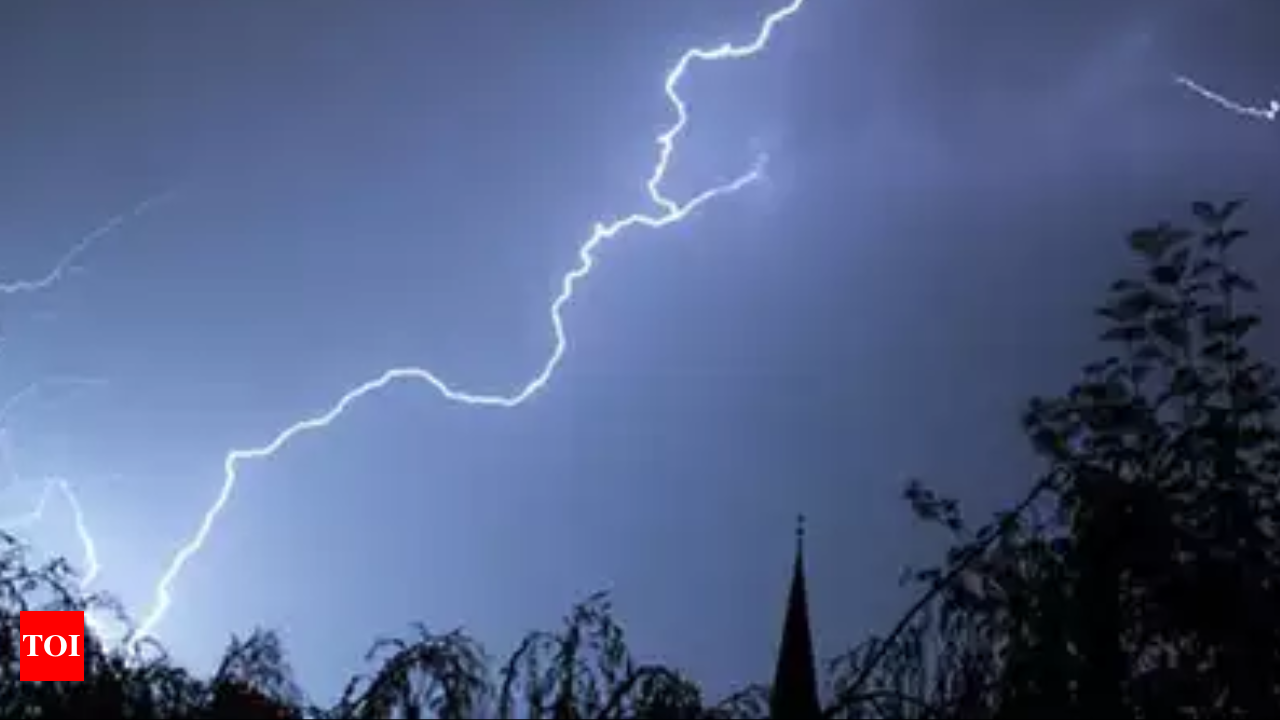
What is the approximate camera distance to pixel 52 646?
1360 centimetres

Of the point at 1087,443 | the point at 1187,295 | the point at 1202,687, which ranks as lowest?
the point at 1202,687

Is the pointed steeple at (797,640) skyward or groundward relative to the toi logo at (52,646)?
skyward

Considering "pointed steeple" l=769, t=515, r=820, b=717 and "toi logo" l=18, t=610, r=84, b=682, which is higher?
"pointed steeple" l=769, t=515, r=820, b=717

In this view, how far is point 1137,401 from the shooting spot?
17203 millimetres

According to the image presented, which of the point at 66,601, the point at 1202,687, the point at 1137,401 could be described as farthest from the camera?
the point at 1137,401

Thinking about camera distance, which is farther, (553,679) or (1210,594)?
(553,679)

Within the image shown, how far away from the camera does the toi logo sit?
13.1 metres

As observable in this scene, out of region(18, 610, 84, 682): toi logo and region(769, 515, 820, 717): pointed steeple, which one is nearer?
region(18, 610, 84, 682): toi logo

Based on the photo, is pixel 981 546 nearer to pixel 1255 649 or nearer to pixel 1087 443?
pixel 1255 649

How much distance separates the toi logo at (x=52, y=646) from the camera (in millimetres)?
13109

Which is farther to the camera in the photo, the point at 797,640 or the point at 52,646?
the point at 797,640

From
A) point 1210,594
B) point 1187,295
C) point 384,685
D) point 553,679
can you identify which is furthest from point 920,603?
point 1187,295

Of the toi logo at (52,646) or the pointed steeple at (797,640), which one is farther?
the pointed steeple at (797,640)

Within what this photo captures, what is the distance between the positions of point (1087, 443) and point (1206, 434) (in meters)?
5.61
